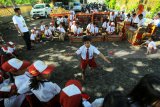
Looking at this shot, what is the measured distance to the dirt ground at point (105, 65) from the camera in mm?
6008

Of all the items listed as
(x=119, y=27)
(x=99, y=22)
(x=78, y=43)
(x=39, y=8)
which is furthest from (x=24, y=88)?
(x=39, y=8)

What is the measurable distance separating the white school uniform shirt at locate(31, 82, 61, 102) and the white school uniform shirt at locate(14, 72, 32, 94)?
138 millimetres

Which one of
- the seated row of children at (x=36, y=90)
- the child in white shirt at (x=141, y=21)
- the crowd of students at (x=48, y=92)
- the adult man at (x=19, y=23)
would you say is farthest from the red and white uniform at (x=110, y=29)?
the seated row of children at (x=36, y=90)

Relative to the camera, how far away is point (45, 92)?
3432 mm

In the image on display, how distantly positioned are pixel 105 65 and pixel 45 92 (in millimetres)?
4349

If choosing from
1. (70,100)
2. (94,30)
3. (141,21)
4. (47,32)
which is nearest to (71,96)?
(70,100)

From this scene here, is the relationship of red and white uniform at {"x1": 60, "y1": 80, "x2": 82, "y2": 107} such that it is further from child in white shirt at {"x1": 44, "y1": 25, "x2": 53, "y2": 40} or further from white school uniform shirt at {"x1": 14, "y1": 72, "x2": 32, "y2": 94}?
child in white shirt at {"x1": 44, "y1": 25, "x2": 53, "y2": 40}

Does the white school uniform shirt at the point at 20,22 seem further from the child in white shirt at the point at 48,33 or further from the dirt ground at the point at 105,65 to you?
the child in white shirt at the point at 48,33

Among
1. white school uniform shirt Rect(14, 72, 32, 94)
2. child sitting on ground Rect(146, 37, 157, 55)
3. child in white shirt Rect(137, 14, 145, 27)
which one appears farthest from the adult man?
child in white shirt Rect(137, 14, 145, 27)

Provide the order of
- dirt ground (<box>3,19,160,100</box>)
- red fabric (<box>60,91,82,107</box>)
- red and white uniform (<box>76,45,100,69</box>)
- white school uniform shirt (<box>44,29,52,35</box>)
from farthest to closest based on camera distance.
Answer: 1. white school uniform shirt (<box>44,29,52,35</box>)
2. dirt ground (<box>3,19,160,100</box>)
3. red and white uniform (<box>76,45,100,69</box>)
4. red fabric (<box>60,91,82,107</box>)

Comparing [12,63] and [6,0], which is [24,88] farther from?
[6,0]

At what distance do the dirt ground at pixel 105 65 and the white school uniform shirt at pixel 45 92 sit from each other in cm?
212

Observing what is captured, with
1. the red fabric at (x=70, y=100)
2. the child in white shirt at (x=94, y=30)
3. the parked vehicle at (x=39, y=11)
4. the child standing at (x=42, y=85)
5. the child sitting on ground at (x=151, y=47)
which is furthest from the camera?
the parked vehicle at (x=39, y=11)

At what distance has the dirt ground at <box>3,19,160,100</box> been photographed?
601cm
